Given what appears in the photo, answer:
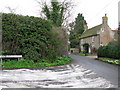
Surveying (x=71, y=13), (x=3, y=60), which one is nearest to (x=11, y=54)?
(x=3, y=60)

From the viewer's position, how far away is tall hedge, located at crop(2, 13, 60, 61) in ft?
32.8

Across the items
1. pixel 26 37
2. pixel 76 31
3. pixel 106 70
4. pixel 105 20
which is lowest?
pixel 106 70

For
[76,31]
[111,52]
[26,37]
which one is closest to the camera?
[26,37]

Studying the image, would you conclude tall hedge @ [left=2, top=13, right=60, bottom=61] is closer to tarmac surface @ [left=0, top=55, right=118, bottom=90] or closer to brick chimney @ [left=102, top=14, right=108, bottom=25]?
tarmac surface @ [left=0, top=55, right=118, bottom=90]

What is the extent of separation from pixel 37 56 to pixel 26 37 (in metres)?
1.90

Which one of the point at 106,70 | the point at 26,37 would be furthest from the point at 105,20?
the point at 26,37

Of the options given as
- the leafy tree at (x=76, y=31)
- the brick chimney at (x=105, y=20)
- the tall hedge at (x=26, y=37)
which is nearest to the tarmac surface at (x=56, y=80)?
the tall hedge at (x=26, y=37)

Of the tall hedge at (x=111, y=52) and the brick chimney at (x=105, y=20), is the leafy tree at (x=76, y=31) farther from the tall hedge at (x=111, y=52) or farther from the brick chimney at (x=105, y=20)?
the tall hedge at (x=111, y=52)

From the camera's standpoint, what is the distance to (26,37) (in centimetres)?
1036

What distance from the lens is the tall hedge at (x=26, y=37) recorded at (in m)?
10.0

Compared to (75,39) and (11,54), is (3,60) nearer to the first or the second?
(11,54)

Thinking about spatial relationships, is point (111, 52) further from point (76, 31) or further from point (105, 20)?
point (76, 31)

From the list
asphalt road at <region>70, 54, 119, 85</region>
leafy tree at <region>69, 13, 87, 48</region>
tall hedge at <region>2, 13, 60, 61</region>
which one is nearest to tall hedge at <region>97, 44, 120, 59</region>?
asphalt road at <region>70, 54, 119, 85</region>

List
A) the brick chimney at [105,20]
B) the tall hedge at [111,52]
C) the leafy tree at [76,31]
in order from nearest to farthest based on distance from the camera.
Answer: the tall hedge at [111,52] → the brick chimney at [105,20] → the leafy tree at [76,31]
